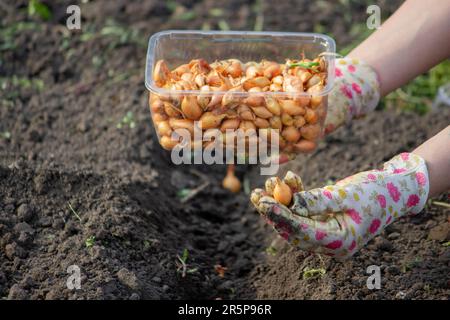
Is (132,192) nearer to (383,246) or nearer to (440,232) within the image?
(383,246)

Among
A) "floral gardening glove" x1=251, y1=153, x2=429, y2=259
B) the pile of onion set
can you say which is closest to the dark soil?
"floral gardening glove" x1=251, y1=153, x2=429, y2=259

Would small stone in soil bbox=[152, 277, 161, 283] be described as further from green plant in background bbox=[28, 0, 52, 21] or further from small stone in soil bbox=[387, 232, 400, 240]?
green plant in background bbox=[28, 0, 52, 21]

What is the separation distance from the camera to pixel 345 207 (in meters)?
1.84

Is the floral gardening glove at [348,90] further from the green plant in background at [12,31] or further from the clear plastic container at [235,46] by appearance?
the green plant in background at [12,31]

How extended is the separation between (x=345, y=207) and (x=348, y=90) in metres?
0.52

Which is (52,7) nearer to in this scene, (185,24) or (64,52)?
(64,52)

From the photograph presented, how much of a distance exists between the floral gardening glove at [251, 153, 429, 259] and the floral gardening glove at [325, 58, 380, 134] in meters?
0.34

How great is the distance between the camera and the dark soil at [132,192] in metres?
2.05

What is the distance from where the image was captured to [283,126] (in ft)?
6.68

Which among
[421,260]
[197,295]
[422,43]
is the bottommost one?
[197,295]

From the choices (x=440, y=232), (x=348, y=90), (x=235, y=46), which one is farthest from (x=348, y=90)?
(x=440, y=232)

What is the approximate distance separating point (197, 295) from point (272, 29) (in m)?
1.59

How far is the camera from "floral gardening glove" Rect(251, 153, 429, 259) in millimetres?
1789
